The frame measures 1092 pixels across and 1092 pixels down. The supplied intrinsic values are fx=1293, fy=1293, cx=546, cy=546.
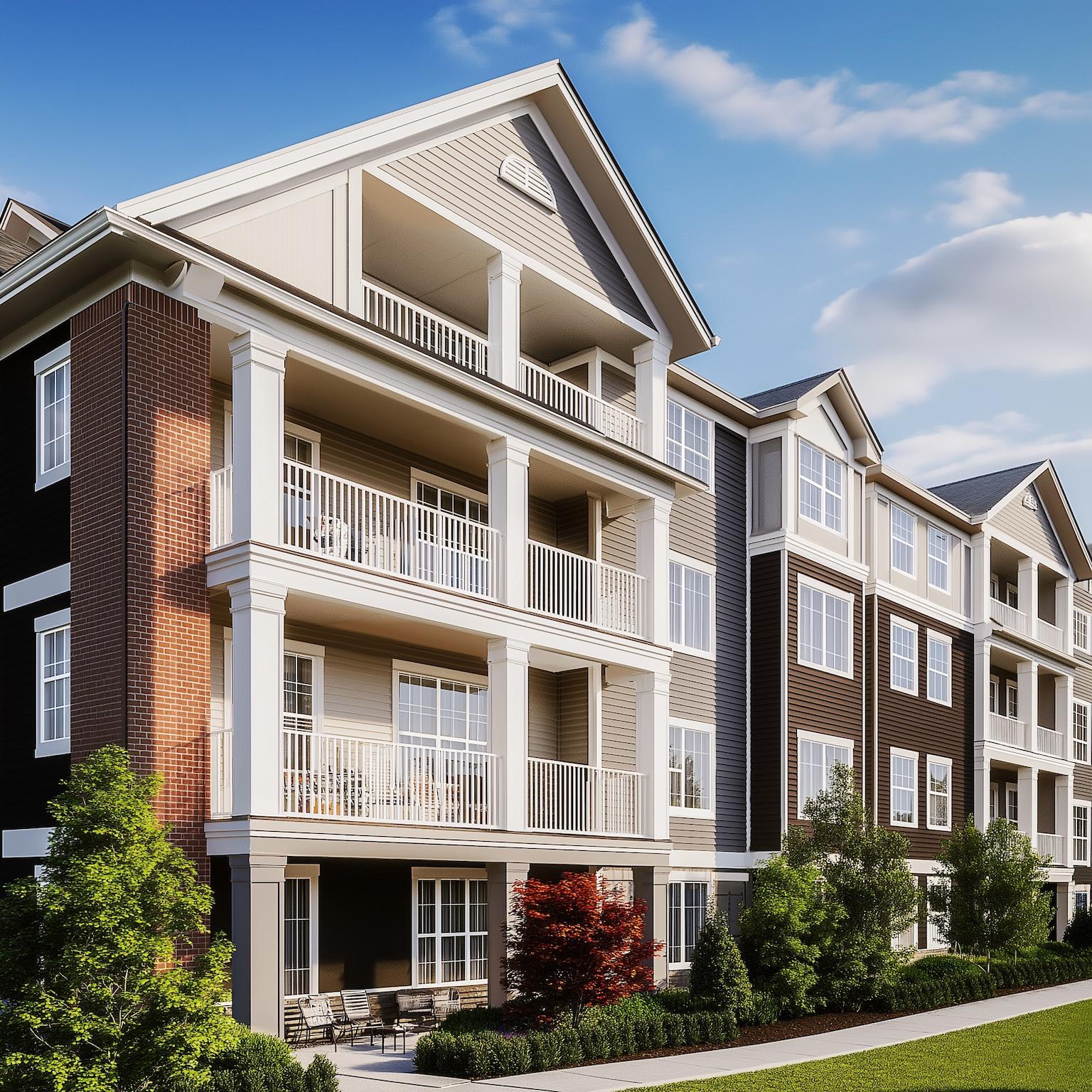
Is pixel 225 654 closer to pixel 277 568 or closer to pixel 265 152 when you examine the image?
pixel 277 568

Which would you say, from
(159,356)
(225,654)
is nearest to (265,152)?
(159,356)

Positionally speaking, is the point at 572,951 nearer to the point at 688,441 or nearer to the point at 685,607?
the point at 685,607

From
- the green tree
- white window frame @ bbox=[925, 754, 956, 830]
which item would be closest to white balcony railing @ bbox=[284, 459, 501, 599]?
the green tree

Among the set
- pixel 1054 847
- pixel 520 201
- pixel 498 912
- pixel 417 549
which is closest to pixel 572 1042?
pixel 498 912

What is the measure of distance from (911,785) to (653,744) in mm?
14103

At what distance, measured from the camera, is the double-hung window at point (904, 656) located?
3397cm

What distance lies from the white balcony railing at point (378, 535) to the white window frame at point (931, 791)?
721 inches

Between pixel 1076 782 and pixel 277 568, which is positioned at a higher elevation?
pixel 277 568

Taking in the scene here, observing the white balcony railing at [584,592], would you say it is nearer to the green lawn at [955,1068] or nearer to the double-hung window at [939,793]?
the green lawn at [955,1068]

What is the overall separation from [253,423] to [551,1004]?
878 cm

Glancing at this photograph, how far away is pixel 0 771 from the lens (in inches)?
711

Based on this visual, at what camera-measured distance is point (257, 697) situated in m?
16.1

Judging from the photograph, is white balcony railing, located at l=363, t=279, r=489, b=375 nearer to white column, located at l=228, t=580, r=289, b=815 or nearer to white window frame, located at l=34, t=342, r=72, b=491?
white window frame, located at l=34, t=342, r=72, b=491

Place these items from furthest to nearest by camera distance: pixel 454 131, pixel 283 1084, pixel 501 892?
pixel 454 131 < pixel 501 892 < pixel 283 1084
